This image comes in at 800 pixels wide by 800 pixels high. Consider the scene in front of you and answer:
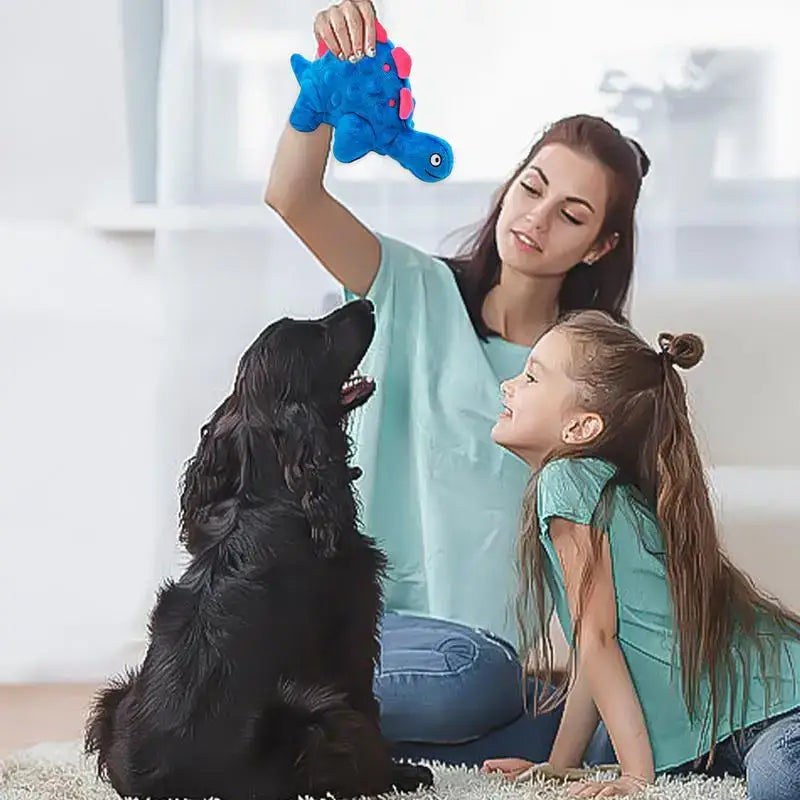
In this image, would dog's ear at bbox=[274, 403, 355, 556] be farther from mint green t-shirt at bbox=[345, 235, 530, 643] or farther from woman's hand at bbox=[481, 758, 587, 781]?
mint green t-shirt at bbox=[345, 235, 530, 643]

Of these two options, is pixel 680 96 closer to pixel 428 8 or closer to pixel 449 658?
pixel 428 8

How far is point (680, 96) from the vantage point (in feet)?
10.1

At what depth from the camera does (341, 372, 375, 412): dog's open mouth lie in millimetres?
1632

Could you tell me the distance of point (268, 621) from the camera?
154 cm

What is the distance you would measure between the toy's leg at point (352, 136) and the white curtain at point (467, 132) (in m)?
1.29

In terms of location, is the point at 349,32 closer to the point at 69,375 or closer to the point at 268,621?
the point at 268,621

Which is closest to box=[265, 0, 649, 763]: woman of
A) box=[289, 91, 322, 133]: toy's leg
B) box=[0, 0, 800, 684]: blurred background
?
box=[289, 91, 322, 133]: toy's leg

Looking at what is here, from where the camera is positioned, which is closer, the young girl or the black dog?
the black dog

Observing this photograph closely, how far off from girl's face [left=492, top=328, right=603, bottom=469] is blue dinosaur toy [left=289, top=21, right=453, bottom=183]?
0.27m

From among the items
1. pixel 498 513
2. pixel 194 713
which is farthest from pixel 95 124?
pixel 194 713

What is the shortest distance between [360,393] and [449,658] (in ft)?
1.53

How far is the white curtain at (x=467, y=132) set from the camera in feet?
9.90

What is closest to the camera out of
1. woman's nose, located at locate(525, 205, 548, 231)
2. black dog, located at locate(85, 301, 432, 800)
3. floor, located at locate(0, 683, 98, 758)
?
black dog, located at locate(85, 301, 432, 800)

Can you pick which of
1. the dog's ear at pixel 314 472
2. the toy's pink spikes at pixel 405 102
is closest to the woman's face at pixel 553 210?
the toy's pink spikes at pixel 405 102
